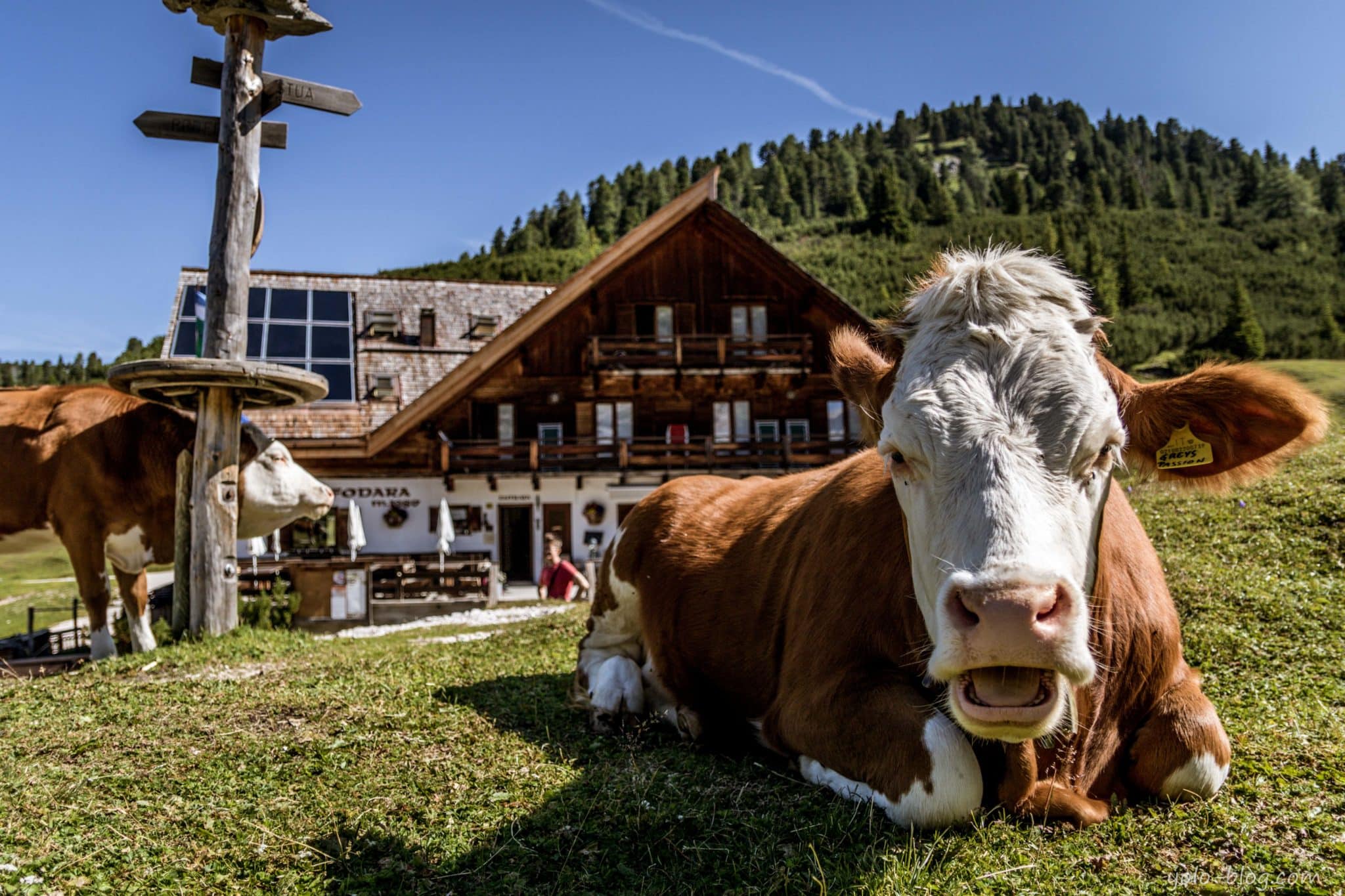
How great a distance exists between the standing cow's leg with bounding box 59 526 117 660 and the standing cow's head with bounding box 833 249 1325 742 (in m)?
7.51

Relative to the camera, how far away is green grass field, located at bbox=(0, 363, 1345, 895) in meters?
2.59

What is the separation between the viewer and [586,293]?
2677cm

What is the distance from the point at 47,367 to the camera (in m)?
126

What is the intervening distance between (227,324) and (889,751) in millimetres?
7244

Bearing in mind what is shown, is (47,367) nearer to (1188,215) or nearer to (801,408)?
(801,408)

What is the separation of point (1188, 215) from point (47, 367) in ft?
520

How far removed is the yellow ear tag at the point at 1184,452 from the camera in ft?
10.3

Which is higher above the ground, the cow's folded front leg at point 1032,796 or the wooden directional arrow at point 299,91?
the wooden directional arrow at point 299,91

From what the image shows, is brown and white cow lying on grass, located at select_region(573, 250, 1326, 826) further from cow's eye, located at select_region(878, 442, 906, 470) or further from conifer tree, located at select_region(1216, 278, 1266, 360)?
conifer tree, located at select_region(1216, 278, 1266, 360)

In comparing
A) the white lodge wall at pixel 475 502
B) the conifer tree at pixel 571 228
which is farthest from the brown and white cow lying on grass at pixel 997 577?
the conifer tree at pixel 571 228

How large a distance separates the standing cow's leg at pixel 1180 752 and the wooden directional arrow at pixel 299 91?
8311 mm

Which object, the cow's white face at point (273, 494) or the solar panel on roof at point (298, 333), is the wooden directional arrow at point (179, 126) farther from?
the solar panel on roof at point (298, 333)

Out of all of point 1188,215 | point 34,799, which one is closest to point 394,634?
point 34,799

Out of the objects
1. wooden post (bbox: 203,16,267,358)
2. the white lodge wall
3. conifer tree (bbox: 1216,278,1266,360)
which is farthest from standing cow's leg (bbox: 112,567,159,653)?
conifer tree (bbox: 1216,278,1266,360)
